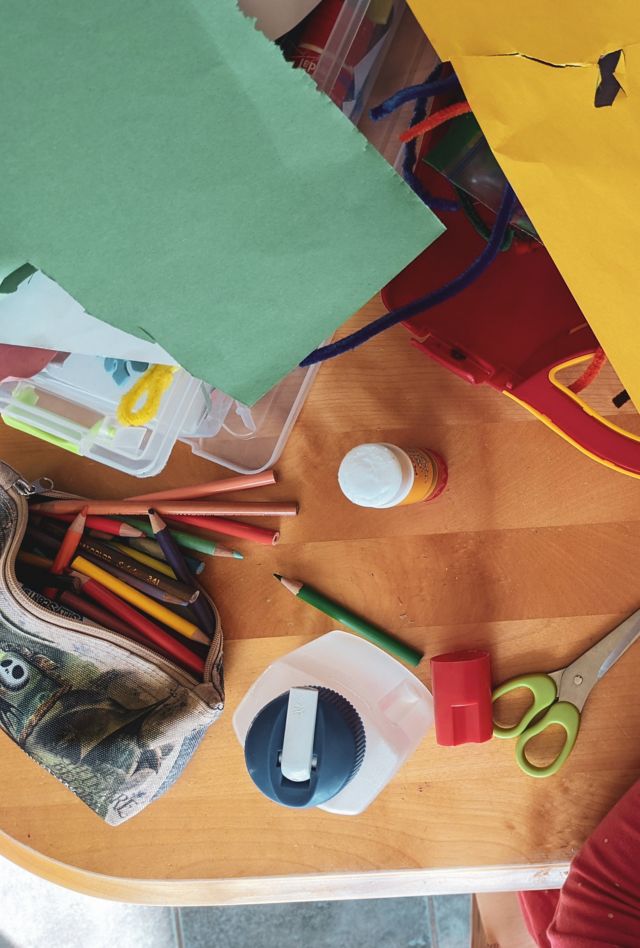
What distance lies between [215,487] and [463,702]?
0.69ft

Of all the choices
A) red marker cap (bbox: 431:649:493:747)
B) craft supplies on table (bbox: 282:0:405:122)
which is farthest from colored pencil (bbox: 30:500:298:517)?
craft supplies on table (bbox: 282:0:405:122)

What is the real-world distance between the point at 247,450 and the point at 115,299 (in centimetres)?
25

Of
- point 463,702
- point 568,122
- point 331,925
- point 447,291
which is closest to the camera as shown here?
point 568,122

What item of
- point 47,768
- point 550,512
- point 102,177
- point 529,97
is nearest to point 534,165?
point 529,97

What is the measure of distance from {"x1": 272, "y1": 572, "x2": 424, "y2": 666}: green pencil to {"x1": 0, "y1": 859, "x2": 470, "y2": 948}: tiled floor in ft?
2.09

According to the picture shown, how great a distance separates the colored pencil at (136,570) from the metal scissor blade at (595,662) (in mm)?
246

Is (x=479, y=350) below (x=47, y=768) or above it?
above

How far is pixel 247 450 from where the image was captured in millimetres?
517

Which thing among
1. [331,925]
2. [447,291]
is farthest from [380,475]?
[331,925]

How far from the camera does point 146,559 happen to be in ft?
1.72

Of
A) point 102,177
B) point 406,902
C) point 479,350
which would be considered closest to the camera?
point 102,177

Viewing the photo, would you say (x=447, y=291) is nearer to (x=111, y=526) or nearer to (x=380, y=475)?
(x=380, y=475)

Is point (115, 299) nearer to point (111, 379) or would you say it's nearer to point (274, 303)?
point (274, 303)

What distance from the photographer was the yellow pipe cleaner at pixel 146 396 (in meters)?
0.42
